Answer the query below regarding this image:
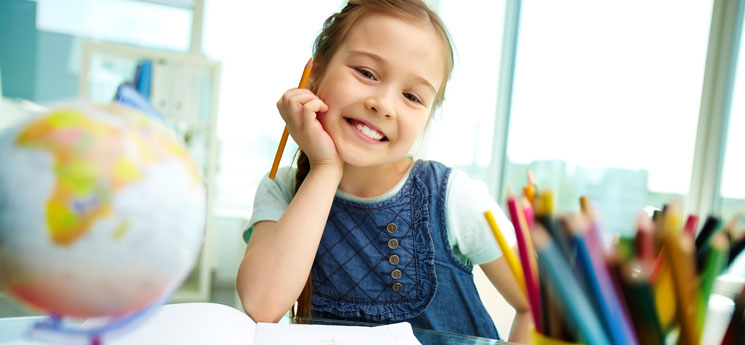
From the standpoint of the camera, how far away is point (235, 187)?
2820 millimetres

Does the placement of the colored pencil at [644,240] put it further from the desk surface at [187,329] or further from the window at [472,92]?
the window at [472,92]

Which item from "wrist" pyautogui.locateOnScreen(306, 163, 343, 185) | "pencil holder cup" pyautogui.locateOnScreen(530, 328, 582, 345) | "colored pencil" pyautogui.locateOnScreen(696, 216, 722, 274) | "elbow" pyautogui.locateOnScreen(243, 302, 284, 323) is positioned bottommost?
"elbow" pyautogui.locateOnScreen(243, 302, 284, 323)

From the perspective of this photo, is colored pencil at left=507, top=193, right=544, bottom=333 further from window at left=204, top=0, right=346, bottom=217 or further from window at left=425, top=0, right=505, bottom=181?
window at left=204, top=0, right=346, bottom=217

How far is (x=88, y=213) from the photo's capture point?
0.19 metres

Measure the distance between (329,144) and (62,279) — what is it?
0.44 metres

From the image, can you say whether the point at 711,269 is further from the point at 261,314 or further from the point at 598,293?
the point at 261,314

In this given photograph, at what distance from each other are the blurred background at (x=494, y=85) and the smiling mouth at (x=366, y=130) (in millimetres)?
1013

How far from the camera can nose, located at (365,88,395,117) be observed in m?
0.61

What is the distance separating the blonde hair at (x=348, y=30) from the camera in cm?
68

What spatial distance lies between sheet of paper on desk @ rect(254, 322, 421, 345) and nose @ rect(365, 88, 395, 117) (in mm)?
272

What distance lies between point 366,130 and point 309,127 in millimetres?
80

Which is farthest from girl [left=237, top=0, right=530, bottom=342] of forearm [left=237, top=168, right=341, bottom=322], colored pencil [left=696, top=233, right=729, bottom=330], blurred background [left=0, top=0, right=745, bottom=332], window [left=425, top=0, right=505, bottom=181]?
window [left=425, top=0, right=505, bottom=181]

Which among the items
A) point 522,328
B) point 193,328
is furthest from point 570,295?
point 522,328

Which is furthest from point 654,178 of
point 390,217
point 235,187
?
point 235,187
